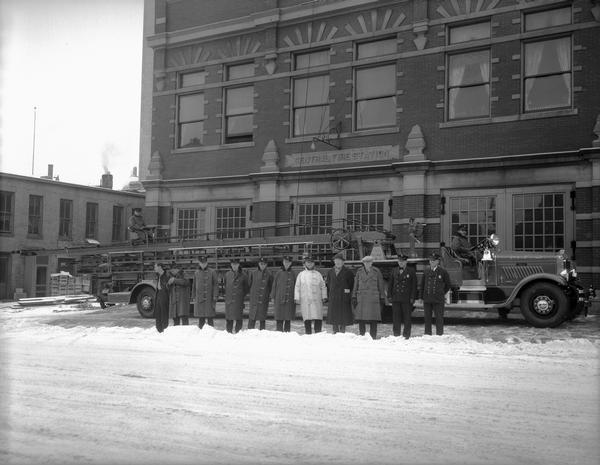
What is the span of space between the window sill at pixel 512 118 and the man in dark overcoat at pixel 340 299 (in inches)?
289

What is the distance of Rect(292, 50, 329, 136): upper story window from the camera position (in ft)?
72.9

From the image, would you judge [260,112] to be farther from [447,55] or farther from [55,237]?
[55,237]

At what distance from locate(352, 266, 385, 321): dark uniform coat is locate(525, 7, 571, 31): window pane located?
9.38 meters

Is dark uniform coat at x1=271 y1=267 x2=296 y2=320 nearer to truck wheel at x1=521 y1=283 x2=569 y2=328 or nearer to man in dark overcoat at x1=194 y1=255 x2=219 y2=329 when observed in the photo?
man in dark overcoat at x1=194 y1=255 x2=219 y2=329

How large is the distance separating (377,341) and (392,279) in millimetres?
1838

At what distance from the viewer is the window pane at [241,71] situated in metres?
23.7

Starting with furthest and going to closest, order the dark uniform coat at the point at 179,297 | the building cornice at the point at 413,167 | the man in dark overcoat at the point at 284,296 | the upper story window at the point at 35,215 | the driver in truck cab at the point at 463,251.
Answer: the upper story window at the point at 35,215
the building cornice at the point at 413,167
the dark uniform coat at the point at 179,297
the driver in truck cab at the point at 463,251
the man in dark overcoat at the point at 284,296

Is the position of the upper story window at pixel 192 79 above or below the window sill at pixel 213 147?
above

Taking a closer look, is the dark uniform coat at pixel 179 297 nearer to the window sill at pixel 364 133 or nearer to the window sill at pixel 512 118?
the window sill at pixel 364 133

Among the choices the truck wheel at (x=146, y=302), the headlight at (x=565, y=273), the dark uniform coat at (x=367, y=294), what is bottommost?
the truck wheel at (x=146, y=302)

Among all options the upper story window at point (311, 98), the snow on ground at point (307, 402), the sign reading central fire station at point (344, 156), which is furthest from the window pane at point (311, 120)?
the snow on ground at point (307, 402)

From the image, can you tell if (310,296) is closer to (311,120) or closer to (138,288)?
(138,288)

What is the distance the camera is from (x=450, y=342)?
40.5ft

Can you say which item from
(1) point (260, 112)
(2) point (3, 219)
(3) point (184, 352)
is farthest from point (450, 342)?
(2) point (3, 219)
